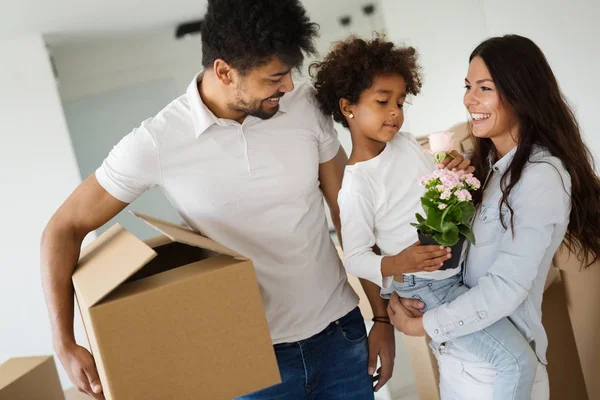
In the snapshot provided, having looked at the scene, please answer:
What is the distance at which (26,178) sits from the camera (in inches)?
183

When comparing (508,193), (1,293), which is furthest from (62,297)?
(1,293)

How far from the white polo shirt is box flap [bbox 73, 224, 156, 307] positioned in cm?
17

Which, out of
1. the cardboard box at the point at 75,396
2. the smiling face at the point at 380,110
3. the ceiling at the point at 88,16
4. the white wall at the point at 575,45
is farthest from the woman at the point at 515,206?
the ceiling at the point at 88,16

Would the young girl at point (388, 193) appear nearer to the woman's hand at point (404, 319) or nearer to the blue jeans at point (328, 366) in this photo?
the woman's hand at point (404, 319)

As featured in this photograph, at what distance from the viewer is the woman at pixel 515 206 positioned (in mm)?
1276

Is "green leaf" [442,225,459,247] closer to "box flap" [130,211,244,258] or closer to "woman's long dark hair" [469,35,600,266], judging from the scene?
"woman's long dark hair" [469,35,600,266]

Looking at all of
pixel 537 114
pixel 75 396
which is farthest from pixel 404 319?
pixel 75 396

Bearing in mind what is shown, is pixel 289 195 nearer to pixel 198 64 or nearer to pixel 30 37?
pixel 30 37

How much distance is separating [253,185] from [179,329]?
0.49 metres

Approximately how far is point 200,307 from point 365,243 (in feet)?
1.76

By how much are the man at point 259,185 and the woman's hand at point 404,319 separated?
10cm

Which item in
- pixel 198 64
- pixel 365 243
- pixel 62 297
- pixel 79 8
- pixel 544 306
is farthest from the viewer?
pixel 198 64

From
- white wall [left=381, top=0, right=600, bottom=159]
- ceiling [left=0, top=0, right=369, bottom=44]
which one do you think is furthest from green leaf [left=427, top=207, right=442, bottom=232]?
ceiling [left=0, top=0, right=369, bottom=44]

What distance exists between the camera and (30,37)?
4711 mm
